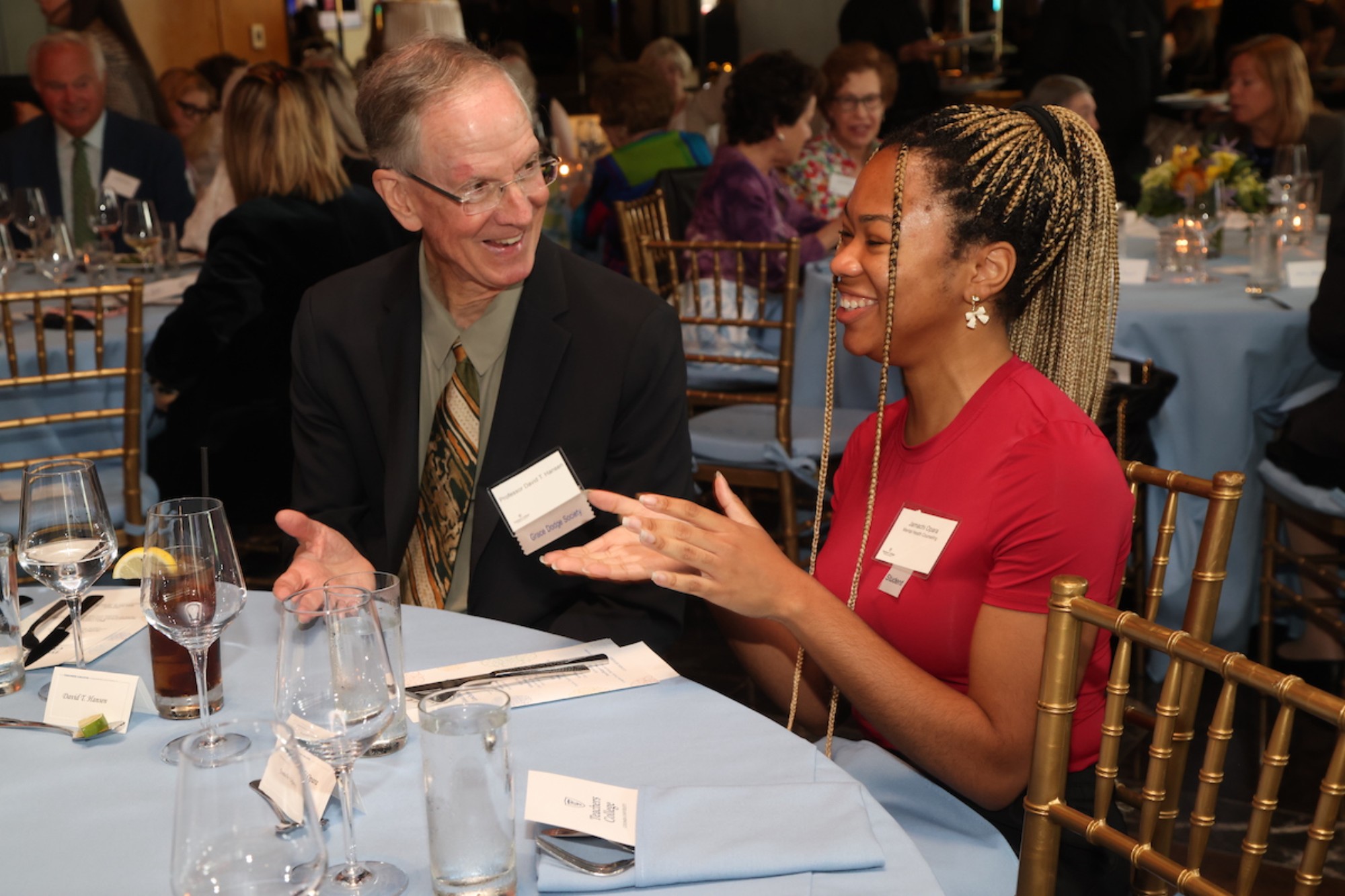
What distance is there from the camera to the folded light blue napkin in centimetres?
96

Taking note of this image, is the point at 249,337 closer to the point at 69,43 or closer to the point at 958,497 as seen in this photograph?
the point at 69,43

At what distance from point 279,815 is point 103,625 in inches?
34.6

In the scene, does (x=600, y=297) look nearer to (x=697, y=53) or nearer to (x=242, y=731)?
(x=242, y=731)

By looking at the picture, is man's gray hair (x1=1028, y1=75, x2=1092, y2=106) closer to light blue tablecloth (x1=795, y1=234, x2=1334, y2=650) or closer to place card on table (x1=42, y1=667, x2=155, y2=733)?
light blue tablecloth (x1=795, y1=234, x2=1334, y2=650)

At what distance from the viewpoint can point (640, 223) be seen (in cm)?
424

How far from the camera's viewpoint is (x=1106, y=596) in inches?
56.1

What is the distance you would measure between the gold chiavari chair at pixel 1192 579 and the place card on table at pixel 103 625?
1120 mm

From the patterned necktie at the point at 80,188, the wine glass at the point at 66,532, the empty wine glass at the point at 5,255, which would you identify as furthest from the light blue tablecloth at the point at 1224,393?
the patterned necktie at the point at 80,188

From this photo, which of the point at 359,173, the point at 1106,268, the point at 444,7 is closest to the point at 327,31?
the point at 444,7

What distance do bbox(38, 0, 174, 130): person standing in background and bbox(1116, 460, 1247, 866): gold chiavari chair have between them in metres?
5.81

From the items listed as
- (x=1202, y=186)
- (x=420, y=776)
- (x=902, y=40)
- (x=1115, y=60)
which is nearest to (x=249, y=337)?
(x=420, y=776)

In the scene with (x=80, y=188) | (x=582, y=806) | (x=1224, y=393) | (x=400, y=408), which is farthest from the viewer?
(x=80, y=188)

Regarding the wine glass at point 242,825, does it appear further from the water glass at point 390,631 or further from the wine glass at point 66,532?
the wine glass at point 66,532

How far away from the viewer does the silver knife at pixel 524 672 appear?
1310 mm
